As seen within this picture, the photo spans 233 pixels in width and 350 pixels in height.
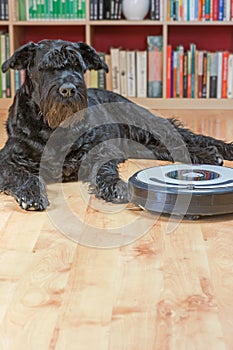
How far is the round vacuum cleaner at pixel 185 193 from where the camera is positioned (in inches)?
88.7

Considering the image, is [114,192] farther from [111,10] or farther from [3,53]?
[3,53]

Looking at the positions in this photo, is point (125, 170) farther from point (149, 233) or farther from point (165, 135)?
point (149, 233)

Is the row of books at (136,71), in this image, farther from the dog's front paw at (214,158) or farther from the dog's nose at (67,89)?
the dog's nose at (67,89)

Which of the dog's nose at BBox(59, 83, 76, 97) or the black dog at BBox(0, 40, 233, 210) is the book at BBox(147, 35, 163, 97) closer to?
the black dog at BBox(0, 40, 233, 210)

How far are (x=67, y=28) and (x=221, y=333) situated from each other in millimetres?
3810

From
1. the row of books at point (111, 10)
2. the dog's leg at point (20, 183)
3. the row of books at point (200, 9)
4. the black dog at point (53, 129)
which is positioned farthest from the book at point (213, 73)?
the dog's leg at point (20, 183)

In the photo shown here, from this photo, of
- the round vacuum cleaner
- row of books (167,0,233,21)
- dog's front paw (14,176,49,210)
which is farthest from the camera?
row of books (167,0,233,21)

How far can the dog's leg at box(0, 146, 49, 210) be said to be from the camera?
7.94 ft

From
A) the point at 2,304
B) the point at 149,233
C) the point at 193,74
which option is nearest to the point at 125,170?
the point at 149,233

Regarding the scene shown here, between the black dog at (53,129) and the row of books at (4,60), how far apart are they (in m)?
1.96

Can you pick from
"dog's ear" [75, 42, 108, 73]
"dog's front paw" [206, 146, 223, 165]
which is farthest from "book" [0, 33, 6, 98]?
"dog's front paw" [206, 146, 223, 165]

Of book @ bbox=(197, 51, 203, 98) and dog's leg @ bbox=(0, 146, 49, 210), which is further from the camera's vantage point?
book @ bbox=(197, 51, 203, 98)

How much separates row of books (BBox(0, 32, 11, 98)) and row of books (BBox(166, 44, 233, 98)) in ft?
3.64

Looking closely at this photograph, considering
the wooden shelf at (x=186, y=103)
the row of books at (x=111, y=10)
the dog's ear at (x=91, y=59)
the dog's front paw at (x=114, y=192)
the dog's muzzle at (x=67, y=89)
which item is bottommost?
the dog's front paw at (x=114, y=192)
